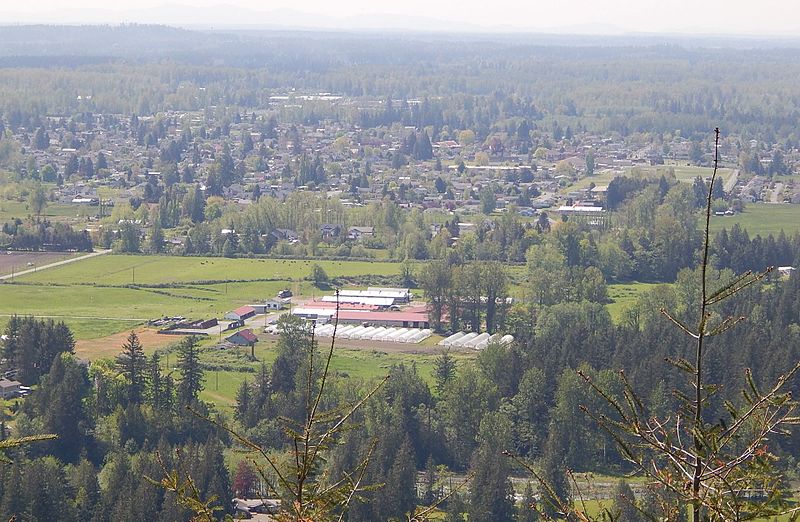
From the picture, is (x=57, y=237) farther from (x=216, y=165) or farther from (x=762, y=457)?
(x=762, y=457)

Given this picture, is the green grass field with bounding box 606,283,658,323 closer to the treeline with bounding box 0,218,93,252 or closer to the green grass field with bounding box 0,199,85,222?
the treeline with bounding box 0,218,93,252

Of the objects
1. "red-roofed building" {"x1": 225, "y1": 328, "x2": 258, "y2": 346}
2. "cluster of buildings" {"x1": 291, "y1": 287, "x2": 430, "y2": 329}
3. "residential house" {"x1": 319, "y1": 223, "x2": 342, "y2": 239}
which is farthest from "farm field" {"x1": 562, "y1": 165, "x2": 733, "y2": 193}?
"red-roofed building" {"x1": 225, "y1": 328, "x2": 258, "y2": 346}

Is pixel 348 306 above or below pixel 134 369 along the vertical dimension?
below

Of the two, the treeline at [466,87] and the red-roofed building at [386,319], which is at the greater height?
the red-roofed building at [386,319]

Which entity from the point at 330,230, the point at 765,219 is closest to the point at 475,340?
the point at 330,230

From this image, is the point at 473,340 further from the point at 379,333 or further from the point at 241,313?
the point at 241,313

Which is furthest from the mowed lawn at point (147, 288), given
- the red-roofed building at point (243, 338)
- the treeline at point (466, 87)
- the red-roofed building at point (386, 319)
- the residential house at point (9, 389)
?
the treeline at point (466, 87)

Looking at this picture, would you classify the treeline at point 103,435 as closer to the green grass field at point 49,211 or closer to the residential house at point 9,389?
the residential house at point 9,389
